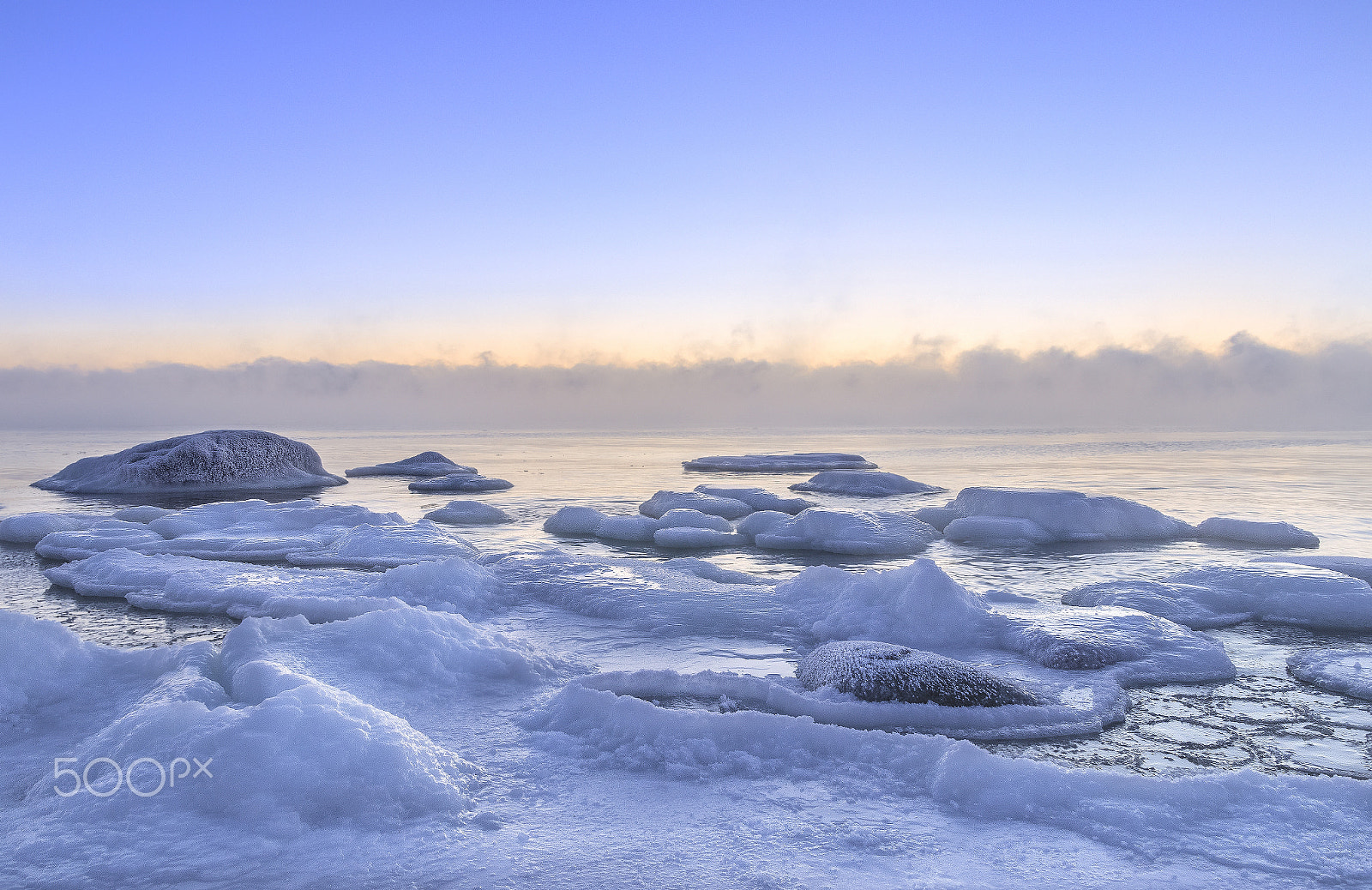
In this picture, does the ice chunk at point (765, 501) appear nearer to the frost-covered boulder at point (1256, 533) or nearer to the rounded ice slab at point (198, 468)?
the frost-covered boulder at point (1256, 533)

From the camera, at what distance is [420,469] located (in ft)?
64.3

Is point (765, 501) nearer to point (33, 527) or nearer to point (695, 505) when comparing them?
point (695, 505)

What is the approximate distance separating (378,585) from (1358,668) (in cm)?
Result: 621

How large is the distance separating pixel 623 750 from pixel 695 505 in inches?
316

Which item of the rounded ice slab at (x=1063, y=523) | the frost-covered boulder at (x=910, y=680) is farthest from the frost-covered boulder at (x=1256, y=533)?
the frost-covered boulder at (x=910, y=680)

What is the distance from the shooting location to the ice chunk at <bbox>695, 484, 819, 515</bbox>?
1166 centimetres

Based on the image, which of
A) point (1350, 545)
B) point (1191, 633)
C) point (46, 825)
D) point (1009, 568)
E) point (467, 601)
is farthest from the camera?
point (1350, 545)

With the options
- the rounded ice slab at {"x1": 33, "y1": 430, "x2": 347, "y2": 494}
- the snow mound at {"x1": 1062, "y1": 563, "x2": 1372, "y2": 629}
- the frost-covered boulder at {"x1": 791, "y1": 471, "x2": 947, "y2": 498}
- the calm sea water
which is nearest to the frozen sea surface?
Result: the calm sea water

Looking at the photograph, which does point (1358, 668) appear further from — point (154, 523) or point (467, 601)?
point (154, 523)

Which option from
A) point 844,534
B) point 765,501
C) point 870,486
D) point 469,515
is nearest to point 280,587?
point 469,515

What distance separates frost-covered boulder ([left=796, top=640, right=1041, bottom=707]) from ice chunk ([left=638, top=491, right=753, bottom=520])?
23.0ft

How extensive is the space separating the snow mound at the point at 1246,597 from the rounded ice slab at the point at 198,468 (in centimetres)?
1667

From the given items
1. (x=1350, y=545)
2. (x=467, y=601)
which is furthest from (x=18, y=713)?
(x=1350, y=545)

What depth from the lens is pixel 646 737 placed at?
315 centimetres
